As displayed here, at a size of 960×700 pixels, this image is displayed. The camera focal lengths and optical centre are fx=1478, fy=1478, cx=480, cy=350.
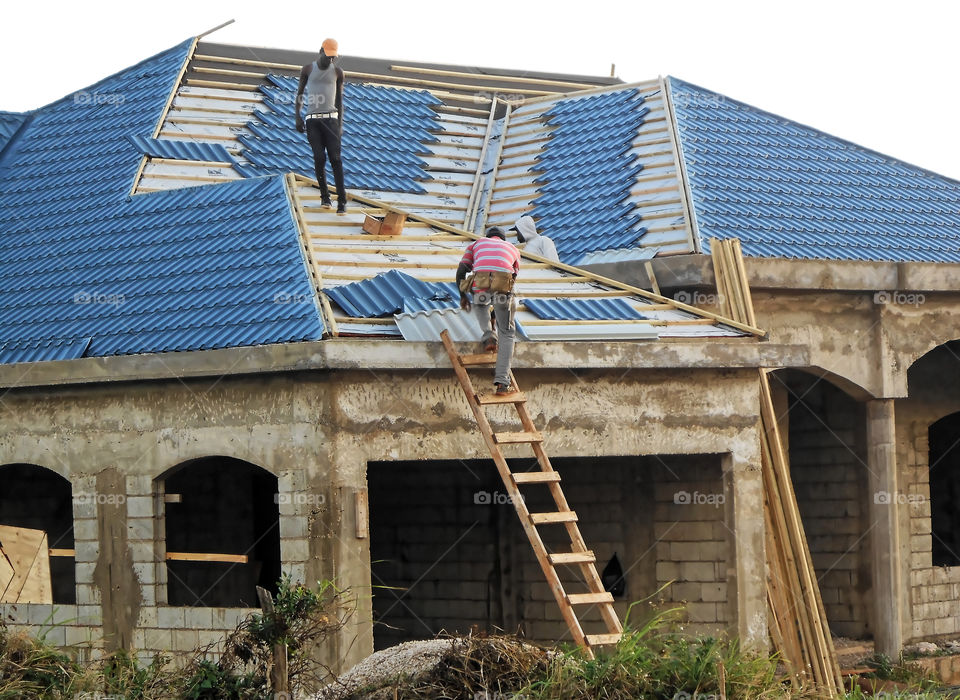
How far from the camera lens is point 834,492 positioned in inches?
771

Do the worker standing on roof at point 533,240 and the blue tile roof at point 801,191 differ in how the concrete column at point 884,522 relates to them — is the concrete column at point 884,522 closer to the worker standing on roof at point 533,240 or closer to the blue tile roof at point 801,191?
the blue tile roof at point 801,191

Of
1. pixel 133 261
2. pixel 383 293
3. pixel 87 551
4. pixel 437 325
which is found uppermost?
pixel 133 261

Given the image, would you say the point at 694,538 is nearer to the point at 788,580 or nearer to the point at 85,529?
the point at 788,580

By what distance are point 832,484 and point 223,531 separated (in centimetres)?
802

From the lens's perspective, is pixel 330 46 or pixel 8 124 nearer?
pixel 330 46

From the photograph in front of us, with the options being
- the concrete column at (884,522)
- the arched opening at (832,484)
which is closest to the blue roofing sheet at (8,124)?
the arched opening at (832,484)

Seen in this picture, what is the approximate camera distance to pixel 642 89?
2247 centimetres

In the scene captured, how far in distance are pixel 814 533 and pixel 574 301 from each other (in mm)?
5940

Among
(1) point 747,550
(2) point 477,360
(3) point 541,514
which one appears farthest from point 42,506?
(1) point 747,550

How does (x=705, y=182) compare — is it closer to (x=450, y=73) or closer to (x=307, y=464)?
(x=450, y=73)

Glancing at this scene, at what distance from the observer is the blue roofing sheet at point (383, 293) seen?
1451cm

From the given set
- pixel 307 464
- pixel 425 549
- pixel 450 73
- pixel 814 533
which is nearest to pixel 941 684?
pixel 814 533

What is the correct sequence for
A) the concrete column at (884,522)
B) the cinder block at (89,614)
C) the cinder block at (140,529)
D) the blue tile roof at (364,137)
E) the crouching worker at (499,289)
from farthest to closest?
the blue tile roof at (364,137) < the concrete column at (884,522) < the cinder block at (89,614) < the cinder block at (140,529) < the crouching worker at (499,289)

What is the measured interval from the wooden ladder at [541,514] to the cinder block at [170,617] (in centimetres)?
348
